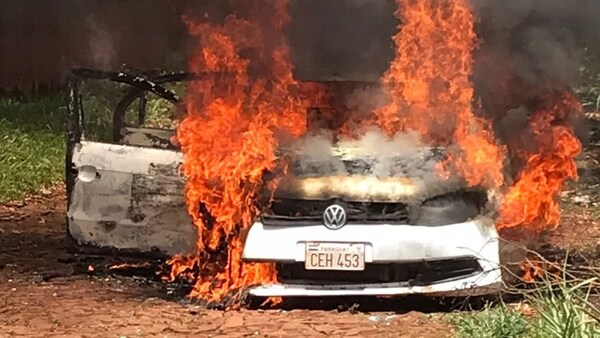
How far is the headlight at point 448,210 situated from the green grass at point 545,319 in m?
0.62

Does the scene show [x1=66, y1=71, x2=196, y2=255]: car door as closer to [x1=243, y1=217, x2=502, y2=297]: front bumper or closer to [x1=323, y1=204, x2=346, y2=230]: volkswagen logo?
[x1=243, y1=217, x2=502, y2=297]: front bumper

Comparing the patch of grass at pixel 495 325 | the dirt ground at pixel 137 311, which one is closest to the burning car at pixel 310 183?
the dirt ground at pixel 137 311

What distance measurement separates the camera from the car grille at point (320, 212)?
244 inches

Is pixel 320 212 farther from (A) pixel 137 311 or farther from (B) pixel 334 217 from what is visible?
(A) pixel 137 311

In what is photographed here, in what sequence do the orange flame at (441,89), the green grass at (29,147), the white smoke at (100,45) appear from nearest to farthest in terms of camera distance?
the orange flame at (441,89)
the green grass at (29,147)
the white smoke at (100,45)

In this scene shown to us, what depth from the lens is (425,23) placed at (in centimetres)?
893

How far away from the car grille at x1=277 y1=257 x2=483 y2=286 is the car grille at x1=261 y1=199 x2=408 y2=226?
10.7 inches

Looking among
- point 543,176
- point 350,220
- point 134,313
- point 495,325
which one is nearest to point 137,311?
point 134,313

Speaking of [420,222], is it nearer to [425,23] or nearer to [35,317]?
[35,317]

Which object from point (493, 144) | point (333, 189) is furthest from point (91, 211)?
point (493, 144)

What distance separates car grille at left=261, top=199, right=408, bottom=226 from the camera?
20.4 feet

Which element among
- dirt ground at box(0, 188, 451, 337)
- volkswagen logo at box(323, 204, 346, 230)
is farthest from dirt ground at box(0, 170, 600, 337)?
volkswagen logo at box(323, 204, 346, 230)

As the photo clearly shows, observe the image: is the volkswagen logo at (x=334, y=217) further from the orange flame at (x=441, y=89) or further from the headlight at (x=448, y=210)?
the orange flame at (x=441, y=89)

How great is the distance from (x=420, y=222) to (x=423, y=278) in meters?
0.34
